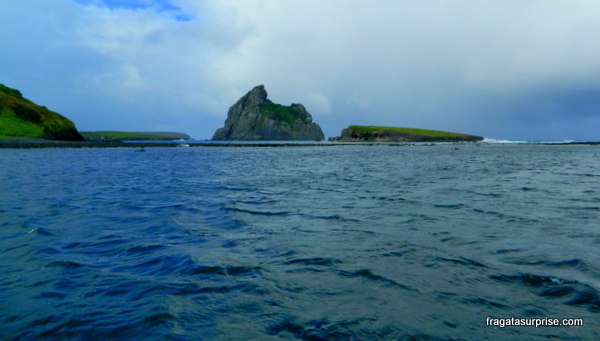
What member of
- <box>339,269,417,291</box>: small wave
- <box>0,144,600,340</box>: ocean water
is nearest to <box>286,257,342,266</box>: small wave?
<box>0,144,600,340</box>: ocean water

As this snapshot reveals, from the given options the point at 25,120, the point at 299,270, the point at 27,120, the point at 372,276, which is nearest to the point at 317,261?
the point at 299,270

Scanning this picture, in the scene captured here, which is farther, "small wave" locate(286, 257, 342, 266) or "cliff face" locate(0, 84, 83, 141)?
"cliff face" locate(0, 84, 83, 141)

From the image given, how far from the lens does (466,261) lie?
368 inches

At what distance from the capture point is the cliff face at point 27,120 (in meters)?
105

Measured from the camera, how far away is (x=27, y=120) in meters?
111

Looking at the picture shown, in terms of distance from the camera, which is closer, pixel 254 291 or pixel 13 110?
pixel 254 291

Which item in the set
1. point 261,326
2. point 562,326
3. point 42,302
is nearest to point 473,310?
point 562,326

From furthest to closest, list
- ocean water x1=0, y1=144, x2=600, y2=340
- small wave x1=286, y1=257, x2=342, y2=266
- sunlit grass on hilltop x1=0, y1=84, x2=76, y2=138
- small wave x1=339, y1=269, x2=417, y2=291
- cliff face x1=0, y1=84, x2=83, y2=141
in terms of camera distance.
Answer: cliff face x1=0, y1=84, x2=83, y2=141 → sunlit grass on hilltop x1=0, y1=84, x2=76, y2=138 → small wave x1=286, y1=257, x2=342, y2=266 → small wave x1=339, y1=269, x2=417, y2=291 → ocean water x1=0, y1=144, x2=600, y2=340

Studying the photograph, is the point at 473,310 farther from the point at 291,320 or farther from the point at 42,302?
the point at 42,302

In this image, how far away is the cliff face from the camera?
105 metres

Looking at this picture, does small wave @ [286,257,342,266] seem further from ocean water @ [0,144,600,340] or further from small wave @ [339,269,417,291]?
small wave @ [339,269,417,291]

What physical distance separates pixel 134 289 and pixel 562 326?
7.99 metres

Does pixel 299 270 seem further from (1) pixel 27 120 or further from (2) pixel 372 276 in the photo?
(1) pixel 27 120

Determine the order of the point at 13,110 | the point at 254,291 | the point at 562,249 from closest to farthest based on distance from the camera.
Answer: the point at 254,291, the point at 562,249, the point at 13,110
